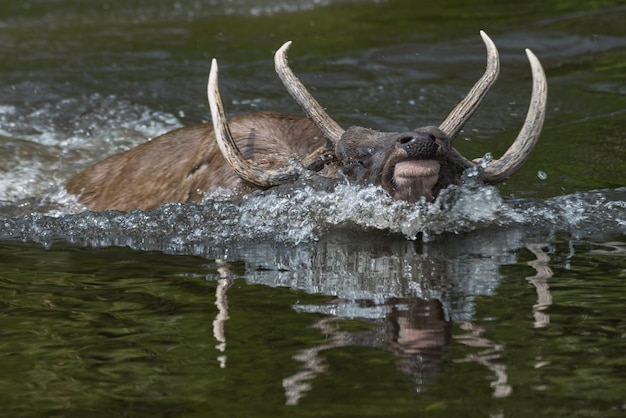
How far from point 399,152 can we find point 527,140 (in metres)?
0.92

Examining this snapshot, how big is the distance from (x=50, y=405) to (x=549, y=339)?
1.56 metres

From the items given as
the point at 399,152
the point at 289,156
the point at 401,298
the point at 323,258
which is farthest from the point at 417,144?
the point at 289,156

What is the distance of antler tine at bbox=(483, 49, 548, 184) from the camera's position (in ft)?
19.9

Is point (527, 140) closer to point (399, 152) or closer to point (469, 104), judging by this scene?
point (469, 104)

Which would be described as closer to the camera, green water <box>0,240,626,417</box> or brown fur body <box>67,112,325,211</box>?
green water <box>0,240,626,417</box>

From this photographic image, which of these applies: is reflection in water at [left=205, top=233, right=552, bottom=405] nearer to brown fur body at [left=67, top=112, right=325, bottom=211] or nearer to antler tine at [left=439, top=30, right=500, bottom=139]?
antler tine at [left=439, top=30, right=500, bottom=139]

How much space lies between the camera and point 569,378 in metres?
3.75

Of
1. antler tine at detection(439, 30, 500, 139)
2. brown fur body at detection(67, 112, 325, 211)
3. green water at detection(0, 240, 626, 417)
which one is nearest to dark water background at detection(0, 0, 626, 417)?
green water at detection(0, 240, 626, 417)

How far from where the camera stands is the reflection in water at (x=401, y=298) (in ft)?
12.7

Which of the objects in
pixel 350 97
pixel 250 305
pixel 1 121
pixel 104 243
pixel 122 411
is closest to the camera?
pixel 122 411

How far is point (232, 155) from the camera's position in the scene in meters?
6.15

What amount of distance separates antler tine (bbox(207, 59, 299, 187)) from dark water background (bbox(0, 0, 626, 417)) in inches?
3.2

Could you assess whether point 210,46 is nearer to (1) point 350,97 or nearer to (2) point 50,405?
(1) point 350,97

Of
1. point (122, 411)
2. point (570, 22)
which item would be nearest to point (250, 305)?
point (122, 411)
